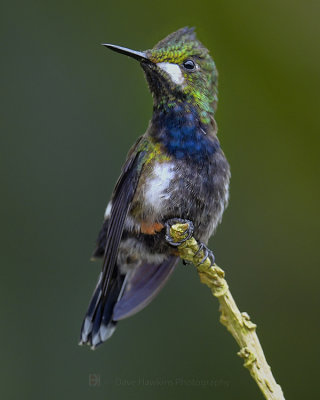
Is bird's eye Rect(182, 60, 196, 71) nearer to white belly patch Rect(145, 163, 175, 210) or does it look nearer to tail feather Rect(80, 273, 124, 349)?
white belly patch Rect(145, 163, 175, 210)

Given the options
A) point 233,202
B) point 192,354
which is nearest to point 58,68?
point 233,202

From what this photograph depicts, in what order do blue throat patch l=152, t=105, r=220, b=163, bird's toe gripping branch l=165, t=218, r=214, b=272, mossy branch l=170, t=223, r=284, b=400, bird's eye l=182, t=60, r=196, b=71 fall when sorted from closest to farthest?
1. mossy branch l=170, t=223, r=284, b=400
2. bird's toe gripping branch l=165, t=218, r=214, b=272
3. blue throat patch l=152, t=105, r=220, b=163
4. bird's eye l=182, t=60, r=196, b=71

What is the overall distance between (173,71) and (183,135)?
25 centimetres

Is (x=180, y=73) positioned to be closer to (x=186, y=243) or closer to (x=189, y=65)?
(x=189, y=65)

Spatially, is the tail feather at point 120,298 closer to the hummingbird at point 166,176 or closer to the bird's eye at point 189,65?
the hummingbird at point 166,176

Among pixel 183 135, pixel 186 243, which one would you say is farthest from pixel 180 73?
pixel 186 243

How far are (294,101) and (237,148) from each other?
42cm

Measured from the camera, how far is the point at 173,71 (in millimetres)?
2361

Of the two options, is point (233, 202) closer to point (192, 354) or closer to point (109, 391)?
point (192, 354)

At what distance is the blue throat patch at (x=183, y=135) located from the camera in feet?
7.54

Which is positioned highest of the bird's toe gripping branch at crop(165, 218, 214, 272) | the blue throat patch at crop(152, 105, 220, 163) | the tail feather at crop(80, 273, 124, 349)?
the blue throat patch at crop(152, 105, 220, 163)

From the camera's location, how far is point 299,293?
3676 mm

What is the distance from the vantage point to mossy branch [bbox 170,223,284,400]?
5.01 ft

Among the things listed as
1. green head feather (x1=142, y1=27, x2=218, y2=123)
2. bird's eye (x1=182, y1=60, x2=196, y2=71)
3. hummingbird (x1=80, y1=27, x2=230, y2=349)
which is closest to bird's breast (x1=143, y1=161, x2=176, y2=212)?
hummingbird (x1=80, y1=27, x2=230, y2=349)
